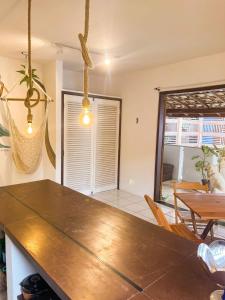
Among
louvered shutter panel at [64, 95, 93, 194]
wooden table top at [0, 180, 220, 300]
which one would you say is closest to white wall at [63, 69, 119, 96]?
louvered shutter panel at [64, 95, 93, 194]

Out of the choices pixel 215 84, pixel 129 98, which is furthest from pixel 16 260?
pixel 129 98

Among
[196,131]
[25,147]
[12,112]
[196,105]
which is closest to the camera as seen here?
[25,147]

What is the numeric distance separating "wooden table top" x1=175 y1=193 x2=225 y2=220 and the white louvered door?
2166mm

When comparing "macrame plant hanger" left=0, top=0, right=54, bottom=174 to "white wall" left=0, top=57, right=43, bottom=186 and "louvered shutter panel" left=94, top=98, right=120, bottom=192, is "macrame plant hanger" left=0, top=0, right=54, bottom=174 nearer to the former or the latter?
"white wall" left=0, top=57, right=43, bottom=186

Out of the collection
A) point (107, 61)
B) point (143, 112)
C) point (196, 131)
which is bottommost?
point (196, 131)

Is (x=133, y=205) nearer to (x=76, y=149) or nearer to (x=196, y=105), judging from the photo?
(x=76, y=149)

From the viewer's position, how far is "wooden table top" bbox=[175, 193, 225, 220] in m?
1.96

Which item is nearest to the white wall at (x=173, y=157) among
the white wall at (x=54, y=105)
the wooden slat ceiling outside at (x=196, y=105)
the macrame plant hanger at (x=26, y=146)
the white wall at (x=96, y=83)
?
the wooden slat ceiling outside at (x=196, y=105)

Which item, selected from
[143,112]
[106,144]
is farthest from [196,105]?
[106,144]

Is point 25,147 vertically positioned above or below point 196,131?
below

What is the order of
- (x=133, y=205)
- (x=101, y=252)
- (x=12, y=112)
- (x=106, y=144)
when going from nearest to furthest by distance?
1. (x=101, y=252)
2. (x=12, y=112)
3. (x=133, y=205)
4. (x=106, y=144)

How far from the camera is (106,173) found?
183 inches

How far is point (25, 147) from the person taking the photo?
3594 millimetres

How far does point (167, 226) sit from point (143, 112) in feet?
9.17
